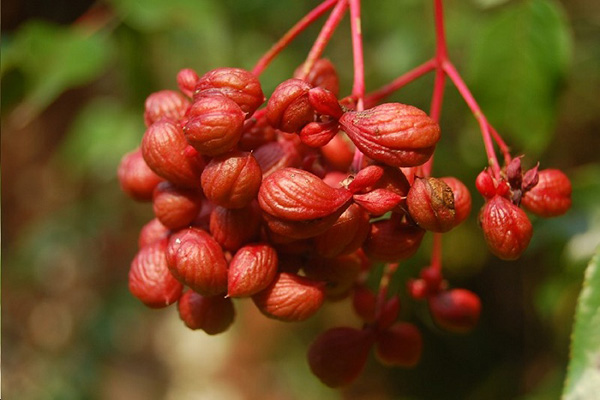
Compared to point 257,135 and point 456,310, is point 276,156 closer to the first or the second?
point 257,135

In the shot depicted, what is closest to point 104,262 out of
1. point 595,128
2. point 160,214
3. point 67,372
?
point 67,372

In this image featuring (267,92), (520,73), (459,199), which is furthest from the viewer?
(267,92)

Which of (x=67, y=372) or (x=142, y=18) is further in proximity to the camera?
(x=67, y=372)

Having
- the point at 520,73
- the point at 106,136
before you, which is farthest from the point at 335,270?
the point at 106,136

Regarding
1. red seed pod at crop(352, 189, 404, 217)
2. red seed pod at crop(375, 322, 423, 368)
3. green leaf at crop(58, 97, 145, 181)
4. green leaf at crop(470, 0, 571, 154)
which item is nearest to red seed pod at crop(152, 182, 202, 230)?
red seed pod at crop(352, 189, 404, 217)

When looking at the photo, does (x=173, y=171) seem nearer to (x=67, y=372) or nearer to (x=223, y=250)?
(x=223, y=250)

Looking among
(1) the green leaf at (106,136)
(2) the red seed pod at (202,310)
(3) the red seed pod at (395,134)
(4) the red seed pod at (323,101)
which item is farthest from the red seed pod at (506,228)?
(1) the green leaf at (106,136)
